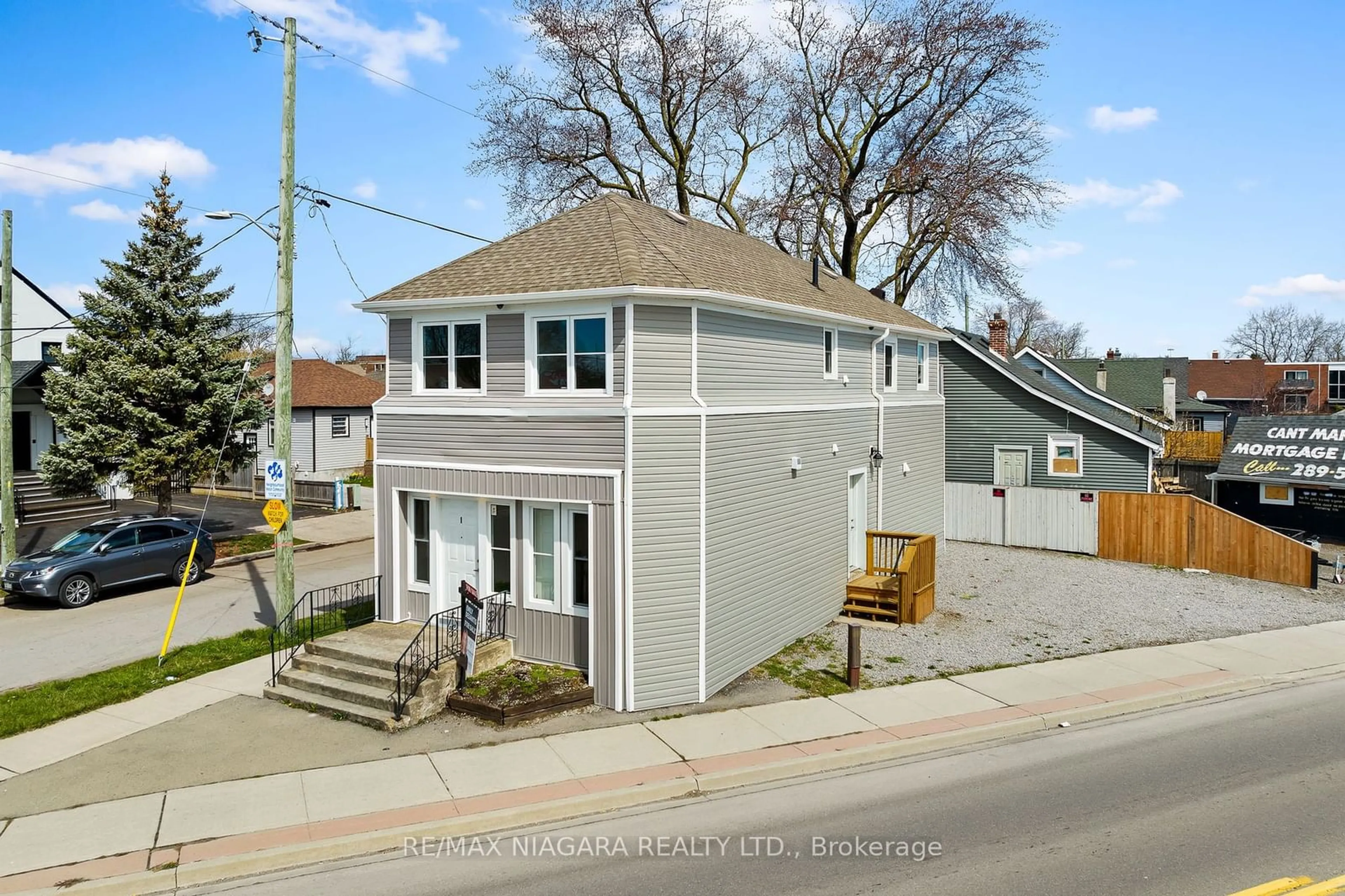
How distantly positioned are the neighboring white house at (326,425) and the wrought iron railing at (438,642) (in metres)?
26.9

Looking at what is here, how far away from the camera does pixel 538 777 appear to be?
9859 mm

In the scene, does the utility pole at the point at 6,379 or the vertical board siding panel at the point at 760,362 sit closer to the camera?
the vertical board siding panel at the point at 760,362

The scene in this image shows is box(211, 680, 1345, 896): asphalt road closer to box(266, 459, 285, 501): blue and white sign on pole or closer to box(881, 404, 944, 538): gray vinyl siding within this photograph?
box(266, 459, 285, 501): blue and white sign on pole

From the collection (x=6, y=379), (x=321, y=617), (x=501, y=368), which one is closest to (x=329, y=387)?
(x=6, y=379)

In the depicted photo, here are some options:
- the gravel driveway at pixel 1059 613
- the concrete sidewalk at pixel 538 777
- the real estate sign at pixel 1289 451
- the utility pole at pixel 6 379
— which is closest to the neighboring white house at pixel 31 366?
the utility pole at pixel 6 379

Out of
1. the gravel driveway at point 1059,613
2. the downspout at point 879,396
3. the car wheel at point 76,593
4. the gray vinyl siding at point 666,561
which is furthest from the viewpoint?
the downspout at point 879,396

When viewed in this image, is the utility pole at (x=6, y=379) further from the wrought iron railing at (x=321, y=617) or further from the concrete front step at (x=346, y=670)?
the concrete front step at (x=346, y=670)

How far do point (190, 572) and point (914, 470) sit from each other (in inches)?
694

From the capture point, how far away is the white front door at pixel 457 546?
1386cm

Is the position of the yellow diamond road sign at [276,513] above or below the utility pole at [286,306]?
below

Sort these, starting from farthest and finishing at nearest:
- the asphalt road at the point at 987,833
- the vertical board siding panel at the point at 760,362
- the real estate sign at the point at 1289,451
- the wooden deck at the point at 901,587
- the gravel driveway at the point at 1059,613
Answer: the real estate sign at the point at 1289,451
the wooden deck at the point at 901,587
the gravel driveway at the point at 1059,613
the vertical board siding panel at the point at 760,362
the asphalt road at the point at 987,833

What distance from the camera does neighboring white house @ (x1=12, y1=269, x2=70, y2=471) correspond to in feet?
103

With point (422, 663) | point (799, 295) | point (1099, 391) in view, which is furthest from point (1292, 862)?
point (1099, 391)

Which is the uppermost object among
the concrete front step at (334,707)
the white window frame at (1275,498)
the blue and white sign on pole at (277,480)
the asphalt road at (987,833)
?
the blue and white sign on pole at (277,480)
